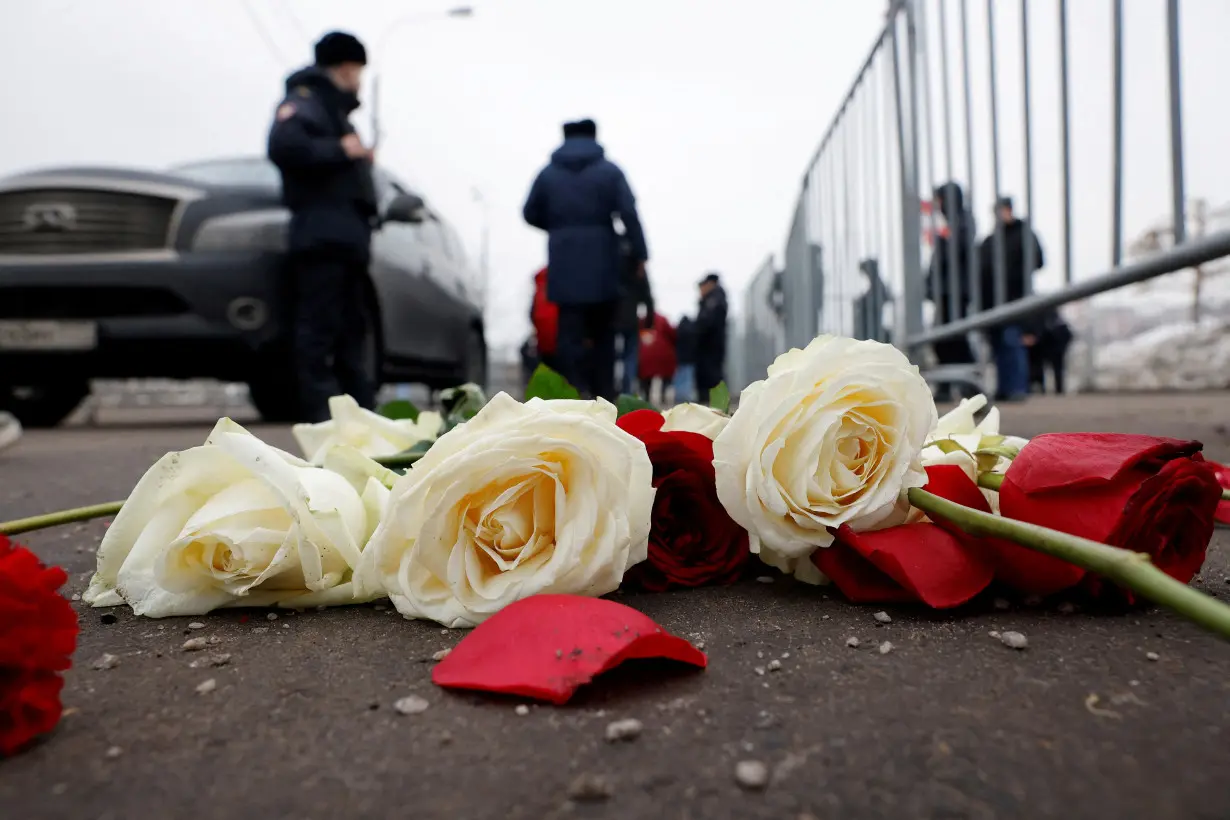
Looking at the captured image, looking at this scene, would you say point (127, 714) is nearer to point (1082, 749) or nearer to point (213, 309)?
point (1082, 749)

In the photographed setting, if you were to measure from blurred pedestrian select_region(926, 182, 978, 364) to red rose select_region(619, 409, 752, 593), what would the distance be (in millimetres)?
2616

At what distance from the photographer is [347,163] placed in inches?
179

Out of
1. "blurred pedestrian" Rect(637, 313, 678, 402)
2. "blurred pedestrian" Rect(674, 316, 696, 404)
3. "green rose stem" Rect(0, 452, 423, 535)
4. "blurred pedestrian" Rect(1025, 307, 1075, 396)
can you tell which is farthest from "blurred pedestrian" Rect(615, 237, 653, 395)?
"blurred pedestrian" Rect(1025, 307, 1075, 396)

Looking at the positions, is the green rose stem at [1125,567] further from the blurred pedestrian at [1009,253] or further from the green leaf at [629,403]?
the blurred pedestrian at [1009,253]

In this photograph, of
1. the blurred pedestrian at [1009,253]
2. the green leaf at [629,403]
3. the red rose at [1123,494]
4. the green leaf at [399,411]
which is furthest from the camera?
the blurred pedestrian at [1009,253]

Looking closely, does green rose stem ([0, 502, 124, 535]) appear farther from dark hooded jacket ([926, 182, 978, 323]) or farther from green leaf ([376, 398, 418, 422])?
dark hooded jacket ([926, 182, 978, 323])

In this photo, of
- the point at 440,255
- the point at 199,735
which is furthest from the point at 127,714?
the point at 440,255

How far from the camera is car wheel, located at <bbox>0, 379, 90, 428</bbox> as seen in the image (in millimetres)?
6734

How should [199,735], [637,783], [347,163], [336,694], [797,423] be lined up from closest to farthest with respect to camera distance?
[637,783]
[199,735]
[336,694]
[797,423]
[347,163]

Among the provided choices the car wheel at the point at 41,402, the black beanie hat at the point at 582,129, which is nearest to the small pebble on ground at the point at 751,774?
the black beanie hat at the point at 582,129

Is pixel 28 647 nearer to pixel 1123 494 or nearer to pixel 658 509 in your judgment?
pixel 658 509

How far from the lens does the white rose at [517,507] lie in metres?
0.92

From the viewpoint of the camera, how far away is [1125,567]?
2.23 feet

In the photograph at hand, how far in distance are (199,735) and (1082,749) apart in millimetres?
708
